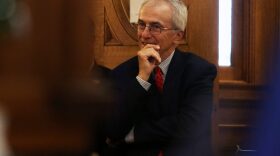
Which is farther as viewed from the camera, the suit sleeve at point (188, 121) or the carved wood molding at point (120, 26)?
the carved wood molding at point (120, 26)

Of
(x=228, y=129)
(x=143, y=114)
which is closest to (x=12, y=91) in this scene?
(x=143, y=114)

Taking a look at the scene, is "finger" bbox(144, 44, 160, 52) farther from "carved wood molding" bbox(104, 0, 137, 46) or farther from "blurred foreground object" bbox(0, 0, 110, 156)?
"blurred foreground object" bbox(0, 0, 110, 156)

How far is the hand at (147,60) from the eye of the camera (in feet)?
4.80

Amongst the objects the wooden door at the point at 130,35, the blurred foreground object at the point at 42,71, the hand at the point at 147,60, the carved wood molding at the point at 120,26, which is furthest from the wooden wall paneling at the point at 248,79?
the blurred foreground object at the point at 42,71

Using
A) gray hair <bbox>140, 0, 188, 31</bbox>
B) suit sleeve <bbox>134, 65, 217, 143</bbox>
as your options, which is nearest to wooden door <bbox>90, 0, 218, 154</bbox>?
gray hair <bbox>140, 0, 188, 31</bbox>

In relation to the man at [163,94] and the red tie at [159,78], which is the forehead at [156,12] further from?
the red tie at [159,78]

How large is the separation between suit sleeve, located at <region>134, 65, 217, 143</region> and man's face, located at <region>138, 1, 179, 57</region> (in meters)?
0.17

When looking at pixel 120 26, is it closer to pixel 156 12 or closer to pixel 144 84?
pixel 156 12

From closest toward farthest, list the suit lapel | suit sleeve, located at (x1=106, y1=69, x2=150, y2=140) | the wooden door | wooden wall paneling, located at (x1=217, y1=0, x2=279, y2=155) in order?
suit sleeve, located at (x1=106, y1=69, x2=150, y2=140)
the suit lapel
the wooden door
wooden wall paneling, located at (x1=217, y1=0, x2=279, y2=155)

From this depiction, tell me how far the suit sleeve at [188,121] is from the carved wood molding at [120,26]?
1.97 feet

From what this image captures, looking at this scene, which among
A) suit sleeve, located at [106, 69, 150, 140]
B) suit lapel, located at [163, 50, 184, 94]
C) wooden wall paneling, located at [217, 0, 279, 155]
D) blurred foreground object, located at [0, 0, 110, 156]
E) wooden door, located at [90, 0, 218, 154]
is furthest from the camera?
wooden wall paneling, located at [217, 0, 279, 155]

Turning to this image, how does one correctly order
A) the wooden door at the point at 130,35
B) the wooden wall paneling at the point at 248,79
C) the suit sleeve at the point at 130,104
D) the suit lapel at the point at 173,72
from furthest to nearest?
the wooden wall paneling at the point at 248,79, the wooden door at the point at 130,35, the suit lapel at the point at 173,72, the suit sleeve at the point at 130,104

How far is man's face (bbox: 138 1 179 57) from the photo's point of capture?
155cm

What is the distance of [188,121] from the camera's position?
144 centimetres
